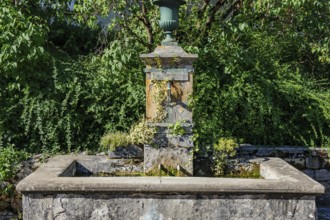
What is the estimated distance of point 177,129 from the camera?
4.38 metres

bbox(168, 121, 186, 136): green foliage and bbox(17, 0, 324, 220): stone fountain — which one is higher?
bbox(168, 121, 186, 136): green foliage

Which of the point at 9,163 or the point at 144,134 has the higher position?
the point at 144,134

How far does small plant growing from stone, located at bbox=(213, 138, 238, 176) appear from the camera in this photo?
15.0ft

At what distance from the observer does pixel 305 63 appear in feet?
23.7

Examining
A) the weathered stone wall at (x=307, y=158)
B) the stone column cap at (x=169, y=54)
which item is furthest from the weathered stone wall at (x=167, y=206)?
the weathered stone wall at (x=307, y=158)

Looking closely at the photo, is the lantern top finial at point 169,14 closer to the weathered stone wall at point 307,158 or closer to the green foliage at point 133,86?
the green foliage at point 133,86

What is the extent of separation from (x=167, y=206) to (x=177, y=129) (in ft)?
3.59

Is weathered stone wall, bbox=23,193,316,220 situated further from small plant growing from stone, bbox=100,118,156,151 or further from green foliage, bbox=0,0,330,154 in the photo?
green foliage, bbox=0,0,330,154

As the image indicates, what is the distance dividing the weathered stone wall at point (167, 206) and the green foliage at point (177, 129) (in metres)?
1.04

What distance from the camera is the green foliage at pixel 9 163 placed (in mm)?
4992

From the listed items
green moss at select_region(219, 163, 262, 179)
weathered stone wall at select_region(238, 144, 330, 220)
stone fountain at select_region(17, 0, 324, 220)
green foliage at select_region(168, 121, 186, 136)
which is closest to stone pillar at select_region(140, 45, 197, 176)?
green foliage at select_region(168, 121, 186, 136)

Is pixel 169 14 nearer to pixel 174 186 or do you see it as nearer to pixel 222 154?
pixel 222 154

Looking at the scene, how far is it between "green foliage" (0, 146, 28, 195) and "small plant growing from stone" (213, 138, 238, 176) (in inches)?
91.9

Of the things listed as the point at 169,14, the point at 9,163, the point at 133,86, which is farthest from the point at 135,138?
the point at 9,163
